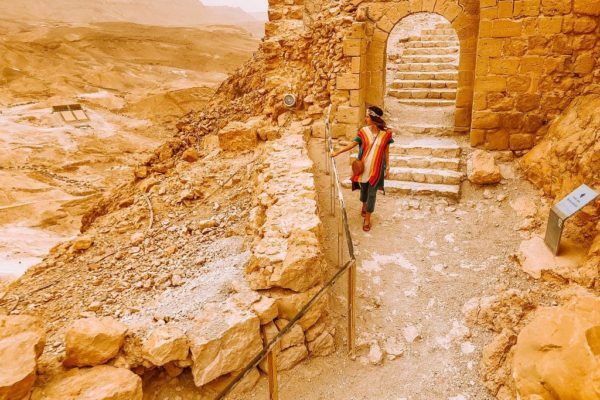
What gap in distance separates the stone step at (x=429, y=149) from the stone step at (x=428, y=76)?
11.0 feet

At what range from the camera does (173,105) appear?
2211cm

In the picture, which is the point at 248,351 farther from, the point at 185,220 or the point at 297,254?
the point at 185,220

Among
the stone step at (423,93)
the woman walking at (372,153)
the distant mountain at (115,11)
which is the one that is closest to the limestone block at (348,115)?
the stone step at (423,93)

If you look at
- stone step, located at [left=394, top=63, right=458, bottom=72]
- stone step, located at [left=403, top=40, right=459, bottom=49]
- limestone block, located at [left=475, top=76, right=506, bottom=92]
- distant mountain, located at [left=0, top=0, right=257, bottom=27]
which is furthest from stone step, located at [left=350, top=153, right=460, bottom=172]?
distant mountain, located at [left=0, top=0, right=257, bottom=27]

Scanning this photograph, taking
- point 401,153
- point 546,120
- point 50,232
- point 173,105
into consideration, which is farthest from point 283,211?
point 173,105

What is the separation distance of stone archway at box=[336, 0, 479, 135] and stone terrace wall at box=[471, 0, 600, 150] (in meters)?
0.92

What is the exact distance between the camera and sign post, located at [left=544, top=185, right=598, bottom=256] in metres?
4.16

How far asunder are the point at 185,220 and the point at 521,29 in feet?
18.6

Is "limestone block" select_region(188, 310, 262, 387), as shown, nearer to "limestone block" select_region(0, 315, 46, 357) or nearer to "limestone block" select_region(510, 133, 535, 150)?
"limestone block" select_region(0, 315, 46, 357)

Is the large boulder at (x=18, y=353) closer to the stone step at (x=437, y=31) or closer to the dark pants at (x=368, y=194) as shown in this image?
the dark pants at (x=368, y=194)

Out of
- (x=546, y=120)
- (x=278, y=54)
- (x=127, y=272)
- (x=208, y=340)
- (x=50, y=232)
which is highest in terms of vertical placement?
(x=278, y=54)

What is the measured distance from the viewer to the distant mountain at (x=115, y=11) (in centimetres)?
5278

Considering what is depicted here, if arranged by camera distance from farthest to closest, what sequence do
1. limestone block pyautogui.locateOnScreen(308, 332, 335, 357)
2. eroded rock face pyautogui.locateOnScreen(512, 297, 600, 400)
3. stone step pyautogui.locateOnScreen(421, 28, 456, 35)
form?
stone step pyautogui.locateOnScreen(421, 28, 456, 35) < limestone block pyautogui.locateOnScreen(308, 332, 335, 357) < eroded rock face pyautogui.locateOnScreen(512, 297, 600, 400)

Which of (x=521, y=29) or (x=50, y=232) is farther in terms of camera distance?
(x=50, y=232)
